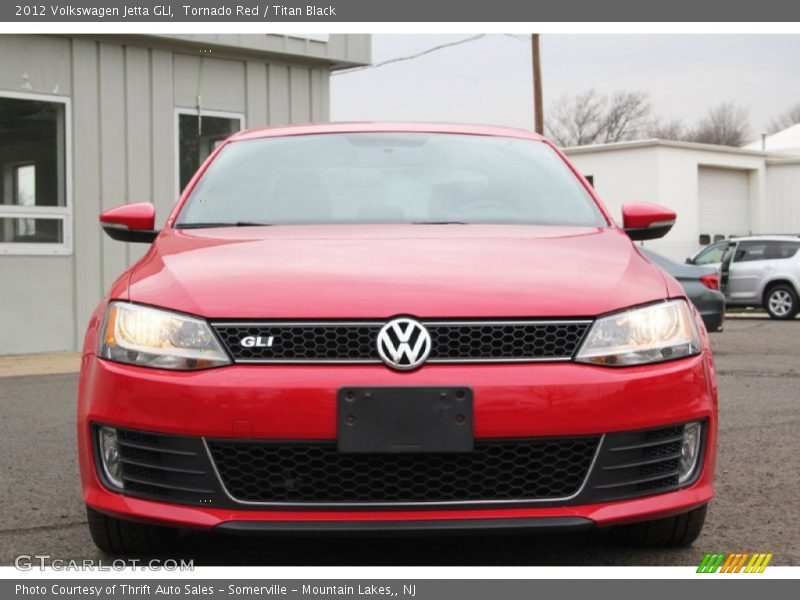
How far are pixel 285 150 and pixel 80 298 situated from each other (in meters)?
7.26

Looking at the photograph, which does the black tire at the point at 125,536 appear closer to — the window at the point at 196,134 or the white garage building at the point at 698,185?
the window at the point at 196,134

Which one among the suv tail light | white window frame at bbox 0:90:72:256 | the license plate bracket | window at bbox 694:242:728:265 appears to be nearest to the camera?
the license plate bracket

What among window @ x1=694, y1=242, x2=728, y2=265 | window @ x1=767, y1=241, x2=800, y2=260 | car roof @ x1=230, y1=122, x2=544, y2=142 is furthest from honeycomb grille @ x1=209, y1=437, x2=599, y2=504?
window @ x1=694, y1=242, x2=728, y2=265

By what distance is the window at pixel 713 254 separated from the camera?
21.5 m

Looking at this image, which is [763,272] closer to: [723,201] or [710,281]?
[710,281]

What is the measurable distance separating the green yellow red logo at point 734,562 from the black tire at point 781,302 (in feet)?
57.9

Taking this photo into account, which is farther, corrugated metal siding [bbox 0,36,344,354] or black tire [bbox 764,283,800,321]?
black tire [bbox 764,283,800,321]

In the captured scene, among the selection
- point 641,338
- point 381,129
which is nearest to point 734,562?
point 641,338

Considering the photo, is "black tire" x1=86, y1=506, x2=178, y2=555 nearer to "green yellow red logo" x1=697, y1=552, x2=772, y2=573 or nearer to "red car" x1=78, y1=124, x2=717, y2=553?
"red car" x1=78, y1=124, x2=717, y2=553

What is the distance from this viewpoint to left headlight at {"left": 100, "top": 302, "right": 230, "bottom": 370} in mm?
3211

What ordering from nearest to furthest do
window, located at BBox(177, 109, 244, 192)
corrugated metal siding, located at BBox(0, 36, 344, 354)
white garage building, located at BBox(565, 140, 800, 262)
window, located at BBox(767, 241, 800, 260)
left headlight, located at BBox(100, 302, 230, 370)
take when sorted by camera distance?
left headlight, located at BBox(100, 302, 230, 370) → corrugated metal siding, located at BBox(0, 36, 344, 354) → window, located at BBox(177, 109, 244, 192) → window, located at BBox(767, 241, 800, 260) → white garage building, located at BBox(565, 140, 800, 262)

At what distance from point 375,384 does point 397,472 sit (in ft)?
0.85

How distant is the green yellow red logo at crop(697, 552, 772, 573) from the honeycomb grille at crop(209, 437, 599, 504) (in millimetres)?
644

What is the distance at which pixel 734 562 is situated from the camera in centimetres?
358
